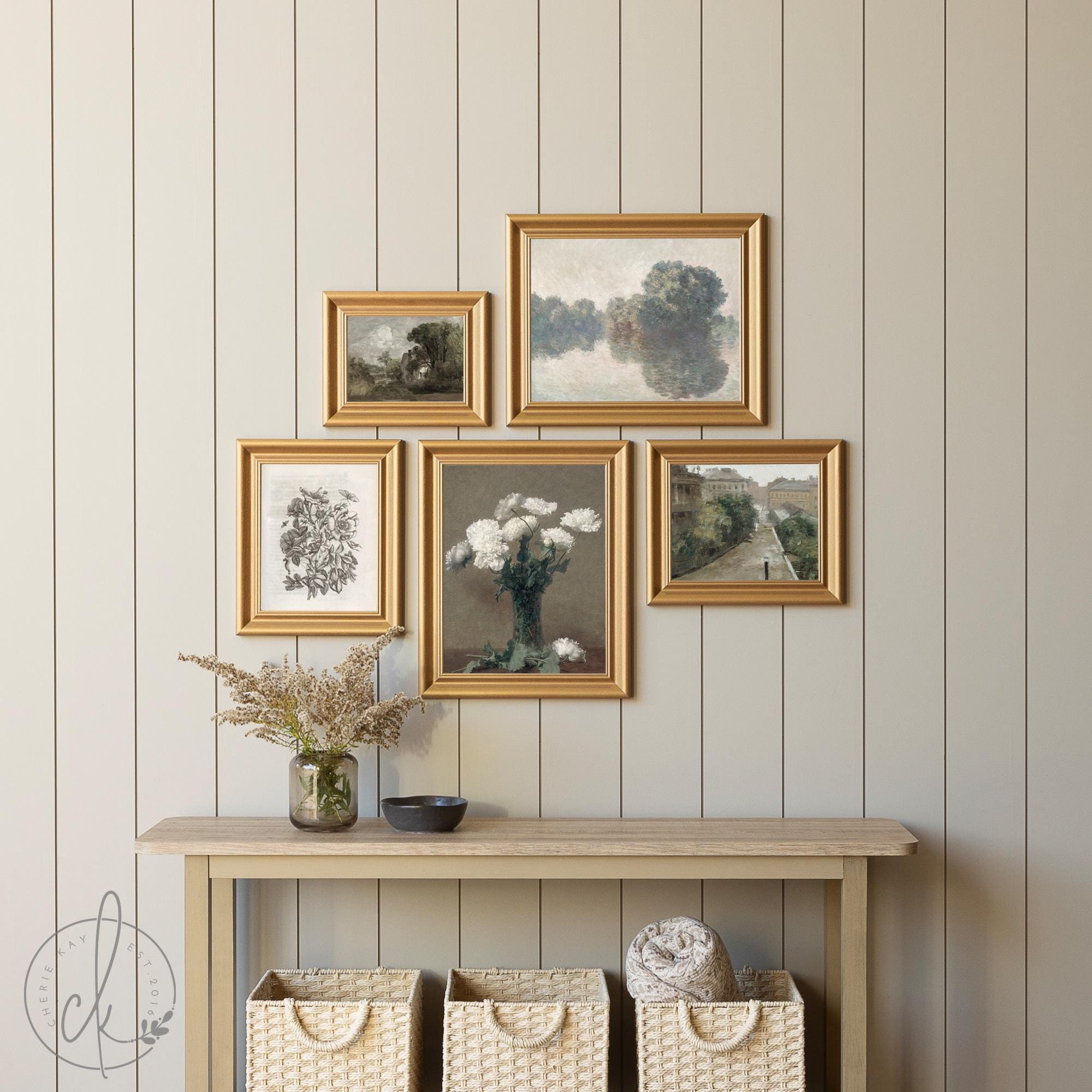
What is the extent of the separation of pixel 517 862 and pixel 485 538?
603 mm

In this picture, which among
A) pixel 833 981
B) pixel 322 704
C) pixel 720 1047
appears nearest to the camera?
pixel 720 1047

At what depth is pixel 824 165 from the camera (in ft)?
6.31

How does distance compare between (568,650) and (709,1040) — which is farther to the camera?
(568,650)

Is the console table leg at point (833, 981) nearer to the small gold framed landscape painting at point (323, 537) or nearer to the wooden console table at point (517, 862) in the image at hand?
the wooden console table at point (517, 862)

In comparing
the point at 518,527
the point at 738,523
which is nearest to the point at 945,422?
the point at 738,523

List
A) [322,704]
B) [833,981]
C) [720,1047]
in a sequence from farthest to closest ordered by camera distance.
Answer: [833,981]
[322,704]
[720,1047]

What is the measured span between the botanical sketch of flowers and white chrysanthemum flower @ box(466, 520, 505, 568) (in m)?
0.23

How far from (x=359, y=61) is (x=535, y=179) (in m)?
0.41

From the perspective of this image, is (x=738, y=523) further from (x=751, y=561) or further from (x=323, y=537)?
(x=323, y=537)

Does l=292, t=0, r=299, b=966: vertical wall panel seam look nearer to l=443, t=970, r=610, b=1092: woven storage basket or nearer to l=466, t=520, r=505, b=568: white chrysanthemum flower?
l=466, t=520, r=505, b=568: white chrysanthemum flower

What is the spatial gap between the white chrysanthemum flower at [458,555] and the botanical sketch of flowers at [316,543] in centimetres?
18

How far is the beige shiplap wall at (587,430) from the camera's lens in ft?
6.27

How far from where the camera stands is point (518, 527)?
1924 millimetres

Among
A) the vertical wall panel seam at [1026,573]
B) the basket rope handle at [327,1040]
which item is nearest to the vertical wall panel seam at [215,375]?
the basket rope handle at [327,1040]
